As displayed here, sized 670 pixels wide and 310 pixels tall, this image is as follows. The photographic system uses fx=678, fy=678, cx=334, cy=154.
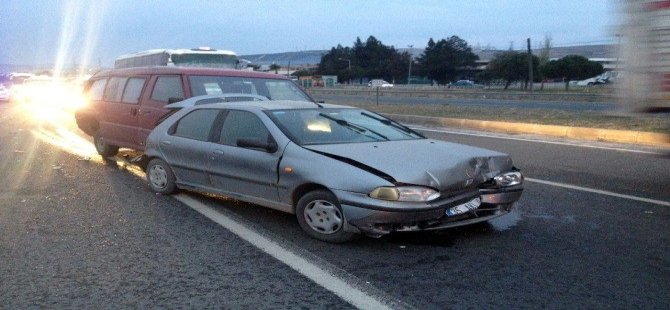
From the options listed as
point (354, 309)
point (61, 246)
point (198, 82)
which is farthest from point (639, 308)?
point (198, 82)

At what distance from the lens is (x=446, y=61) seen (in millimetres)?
87625

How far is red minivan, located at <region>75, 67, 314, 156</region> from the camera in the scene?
9.59m

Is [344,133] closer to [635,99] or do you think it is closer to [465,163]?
[465,163]

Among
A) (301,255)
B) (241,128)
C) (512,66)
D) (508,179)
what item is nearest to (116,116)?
(241,128)

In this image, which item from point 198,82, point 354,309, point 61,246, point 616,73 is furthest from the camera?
point 198,82

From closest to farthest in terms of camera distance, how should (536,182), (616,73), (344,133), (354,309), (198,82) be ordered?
1. (354,309)
2. (344,133)
3. (616,73)
4. (536,182)
5. (198,82)

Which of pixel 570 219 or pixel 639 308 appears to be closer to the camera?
pixel 639 308

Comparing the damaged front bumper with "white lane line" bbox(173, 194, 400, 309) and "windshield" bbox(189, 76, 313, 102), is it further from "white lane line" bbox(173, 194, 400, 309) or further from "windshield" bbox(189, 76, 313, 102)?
"windshield" bbox(189, 76, 313, 102)

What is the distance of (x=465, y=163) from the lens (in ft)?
18.5

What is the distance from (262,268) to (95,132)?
7249 millimetres

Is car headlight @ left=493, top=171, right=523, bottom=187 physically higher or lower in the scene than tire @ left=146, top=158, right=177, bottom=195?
higher

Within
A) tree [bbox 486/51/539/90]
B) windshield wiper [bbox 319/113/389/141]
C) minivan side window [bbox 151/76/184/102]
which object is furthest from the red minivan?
tree [bbox 486/51/539/90]

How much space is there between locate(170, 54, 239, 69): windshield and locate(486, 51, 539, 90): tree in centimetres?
4327

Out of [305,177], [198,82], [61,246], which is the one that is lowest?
[61,246]
